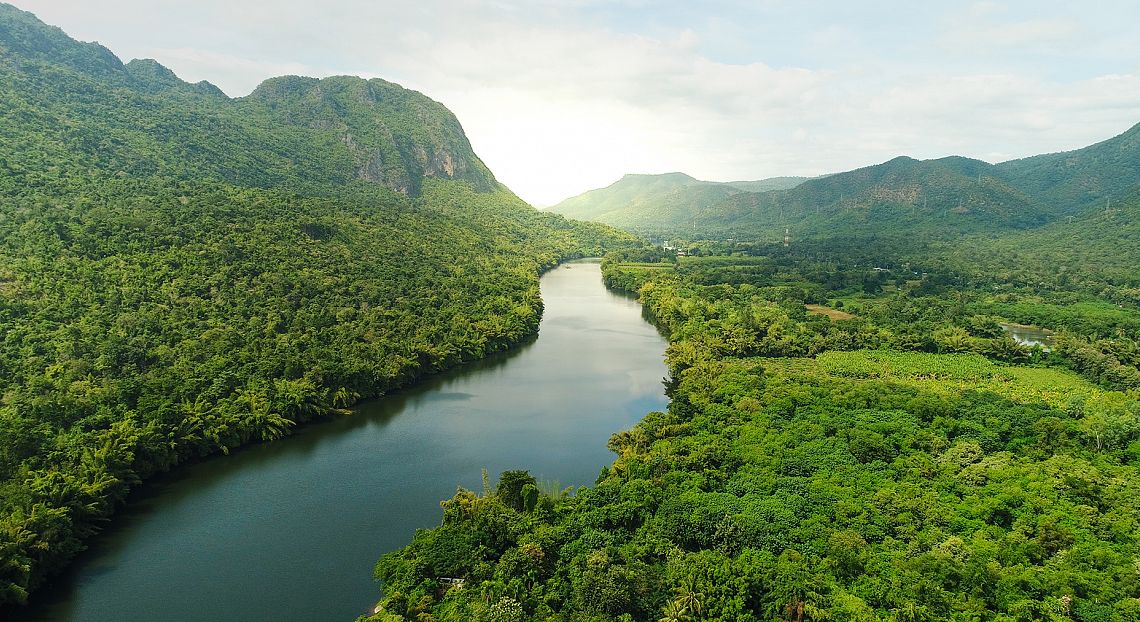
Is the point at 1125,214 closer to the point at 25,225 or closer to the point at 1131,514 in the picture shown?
the point at 1131,514

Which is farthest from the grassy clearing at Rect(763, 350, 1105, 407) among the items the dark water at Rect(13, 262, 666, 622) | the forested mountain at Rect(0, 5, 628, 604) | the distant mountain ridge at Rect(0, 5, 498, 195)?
the distant mountain ridge at Rect(0, 5, 498, 195)

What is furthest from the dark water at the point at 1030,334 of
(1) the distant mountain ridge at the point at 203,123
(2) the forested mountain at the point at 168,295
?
(1) the distant mountain ridge at the point at 203,123

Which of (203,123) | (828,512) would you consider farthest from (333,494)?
(203,123)

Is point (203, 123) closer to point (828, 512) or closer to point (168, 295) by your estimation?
point (168, 295)

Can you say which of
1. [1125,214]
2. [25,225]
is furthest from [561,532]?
[1125,214]

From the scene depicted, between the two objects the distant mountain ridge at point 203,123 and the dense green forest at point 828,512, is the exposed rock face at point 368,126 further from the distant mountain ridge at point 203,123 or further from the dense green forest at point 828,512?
the dense green forest at point 828,512
